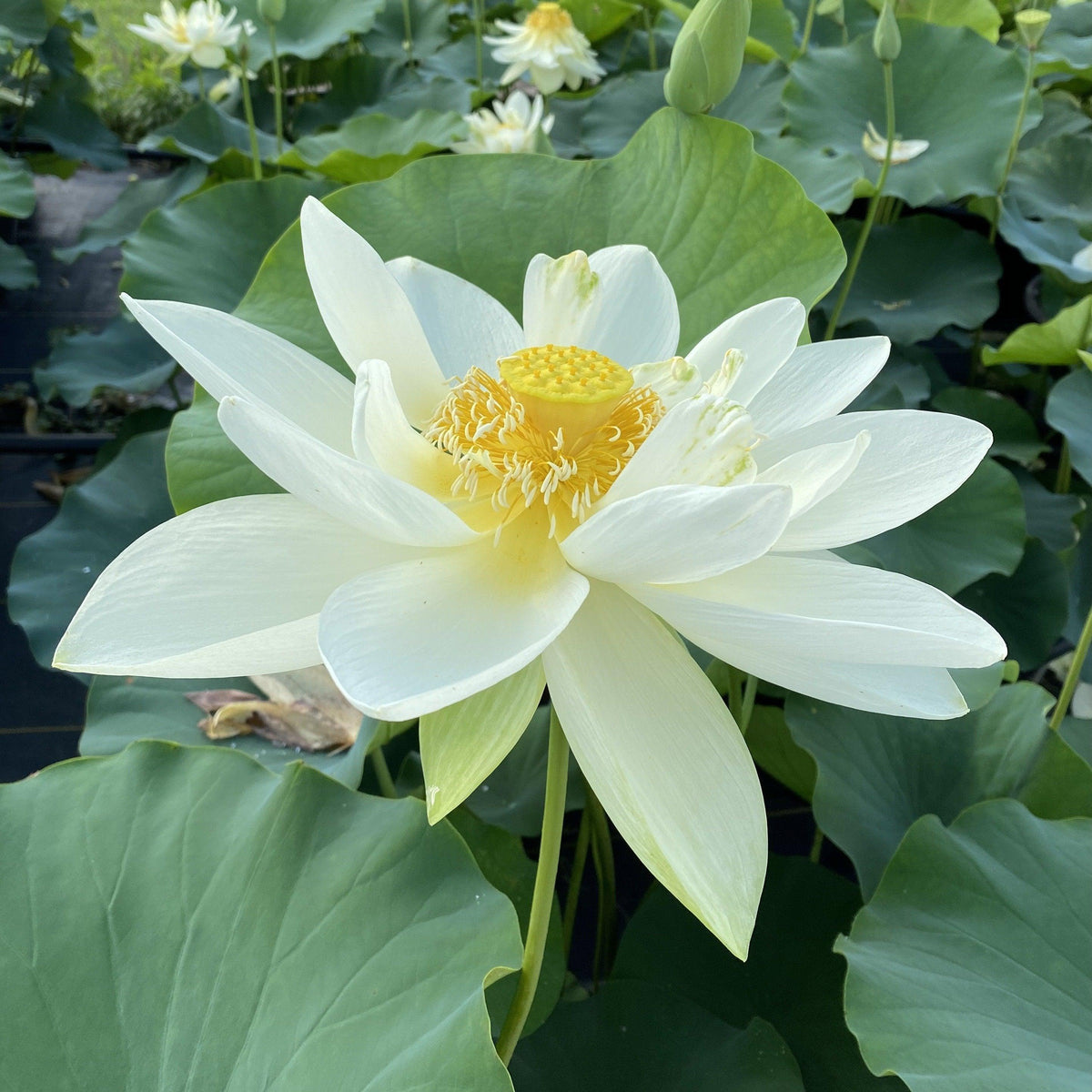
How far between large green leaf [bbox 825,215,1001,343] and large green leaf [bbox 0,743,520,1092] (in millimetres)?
1544

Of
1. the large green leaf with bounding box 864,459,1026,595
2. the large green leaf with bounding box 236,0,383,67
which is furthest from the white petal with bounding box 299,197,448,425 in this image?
the large green leaf with bounding box 236,0,383,67

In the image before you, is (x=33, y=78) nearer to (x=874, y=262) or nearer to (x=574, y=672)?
(x=874, y=262)

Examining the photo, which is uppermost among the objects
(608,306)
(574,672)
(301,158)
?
(608,306)

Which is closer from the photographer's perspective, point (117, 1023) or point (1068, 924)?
point (117, 1023)

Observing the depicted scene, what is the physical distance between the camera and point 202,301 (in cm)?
152

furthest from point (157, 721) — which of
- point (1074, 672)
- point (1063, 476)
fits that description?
point (1063, 476)

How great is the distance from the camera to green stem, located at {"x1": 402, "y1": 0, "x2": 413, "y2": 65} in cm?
273

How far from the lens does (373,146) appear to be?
6.48ft

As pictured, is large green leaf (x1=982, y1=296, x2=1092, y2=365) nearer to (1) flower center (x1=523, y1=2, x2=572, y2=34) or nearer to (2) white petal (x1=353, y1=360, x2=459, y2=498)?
(2) white petal (x1=353, y1=360, x2=459, y2=498)

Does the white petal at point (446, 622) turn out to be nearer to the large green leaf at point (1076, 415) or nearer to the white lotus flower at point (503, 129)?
the large green leaf at point (1076, 415)

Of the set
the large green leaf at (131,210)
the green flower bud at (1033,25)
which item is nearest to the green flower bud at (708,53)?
the green flower bud at (1033,25)

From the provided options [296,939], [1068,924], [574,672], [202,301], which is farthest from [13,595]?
[1068,924]

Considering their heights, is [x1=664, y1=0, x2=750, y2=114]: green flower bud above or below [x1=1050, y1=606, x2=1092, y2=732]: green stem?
above

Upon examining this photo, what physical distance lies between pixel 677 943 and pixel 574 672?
1.64ft
